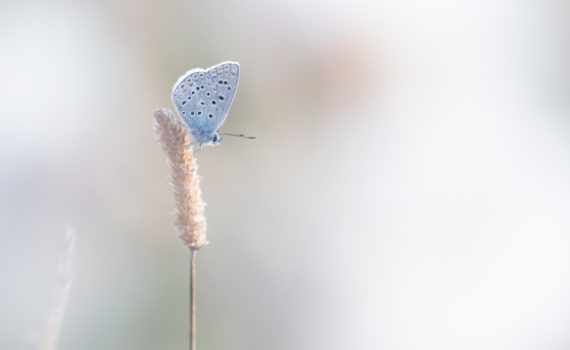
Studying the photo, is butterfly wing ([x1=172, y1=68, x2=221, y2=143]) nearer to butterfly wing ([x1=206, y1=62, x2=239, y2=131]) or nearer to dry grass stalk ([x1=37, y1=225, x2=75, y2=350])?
butterfly wing ([x1=206, y1=62, x2=239, y2=131])

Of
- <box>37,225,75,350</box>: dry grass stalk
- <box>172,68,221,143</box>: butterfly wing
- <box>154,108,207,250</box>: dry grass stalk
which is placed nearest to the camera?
<box>37,225,75,350</box>: dry grass stalk

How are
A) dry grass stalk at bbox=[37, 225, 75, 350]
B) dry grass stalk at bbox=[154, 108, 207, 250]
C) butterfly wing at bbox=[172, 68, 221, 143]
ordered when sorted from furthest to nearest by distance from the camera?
butterfly wing at bbox=[172, 68, 221, 143] → dry grass stalk at bbox=[154, 108, 207, 250] → dry grass stalk at bbox=[37, 225, 75, 350]

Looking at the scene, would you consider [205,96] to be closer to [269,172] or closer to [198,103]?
[198,103]

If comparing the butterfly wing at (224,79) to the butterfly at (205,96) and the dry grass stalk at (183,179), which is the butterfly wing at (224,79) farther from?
the dry grass stalk at (183,179)

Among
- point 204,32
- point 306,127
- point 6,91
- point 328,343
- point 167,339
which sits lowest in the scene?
point 328,343

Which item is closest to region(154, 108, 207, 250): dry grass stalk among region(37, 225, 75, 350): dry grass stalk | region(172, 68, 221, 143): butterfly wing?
region(37, 225, 75, 350): dry grass stalk

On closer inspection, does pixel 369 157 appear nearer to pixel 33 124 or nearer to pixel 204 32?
pixel 204 32

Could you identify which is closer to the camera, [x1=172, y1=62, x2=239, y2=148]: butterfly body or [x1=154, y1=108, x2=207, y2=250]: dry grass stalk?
[x1=154, y1=108, x2=207, y2=250]: dry grass stalk

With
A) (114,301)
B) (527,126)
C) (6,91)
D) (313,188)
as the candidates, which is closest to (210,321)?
(114,301)
